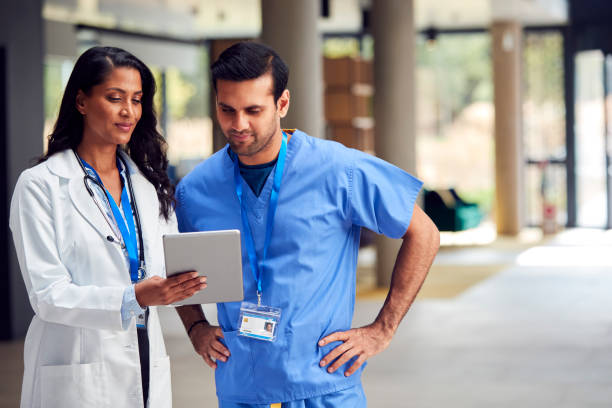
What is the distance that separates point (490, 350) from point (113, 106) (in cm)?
514

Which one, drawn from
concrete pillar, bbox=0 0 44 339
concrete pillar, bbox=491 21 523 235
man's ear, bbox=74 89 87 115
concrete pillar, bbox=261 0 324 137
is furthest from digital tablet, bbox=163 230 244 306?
concrete pillar, bbox=491 21 523 235

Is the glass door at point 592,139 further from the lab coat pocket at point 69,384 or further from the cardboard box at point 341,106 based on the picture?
the lab coat pocket at point 69,384

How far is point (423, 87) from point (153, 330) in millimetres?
23160

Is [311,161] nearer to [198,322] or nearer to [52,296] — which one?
[198,322]

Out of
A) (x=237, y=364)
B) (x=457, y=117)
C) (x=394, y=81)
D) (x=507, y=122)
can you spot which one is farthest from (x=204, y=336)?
(x=457, y=117)

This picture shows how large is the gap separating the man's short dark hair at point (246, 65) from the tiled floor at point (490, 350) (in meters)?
3.51

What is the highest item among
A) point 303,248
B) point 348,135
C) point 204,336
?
point 348,135

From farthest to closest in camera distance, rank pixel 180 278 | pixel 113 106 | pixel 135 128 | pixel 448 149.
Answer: pixel 448 149 → pixel 135 128 → pixel 113 106 → pixel 180 278

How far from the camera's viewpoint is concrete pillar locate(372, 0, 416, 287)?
388 inches

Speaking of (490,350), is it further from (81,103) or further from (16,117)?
(81,103)

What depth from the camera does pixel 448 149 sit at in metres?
22.4

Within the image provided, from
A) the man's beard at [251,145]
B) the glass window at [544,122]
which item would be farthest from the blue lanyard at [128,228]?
the glass window at [544,122]

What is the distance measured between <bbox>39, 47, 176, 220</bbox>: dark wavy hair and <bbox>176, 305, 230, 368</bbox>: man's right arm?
0.97 feet

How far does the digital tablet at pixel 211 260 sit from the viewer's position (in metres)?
2.12
